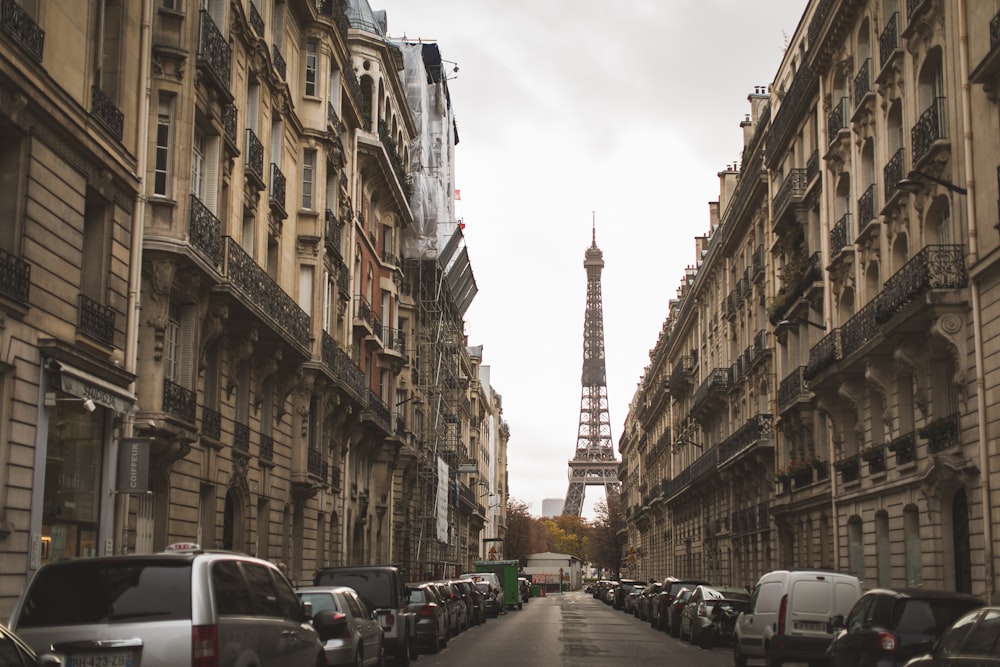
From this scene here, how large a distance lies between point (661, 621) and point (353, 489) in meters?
11.2

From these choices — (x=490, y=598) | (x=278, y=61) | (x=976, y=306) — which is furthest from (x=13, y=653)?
(x=490, y=598)

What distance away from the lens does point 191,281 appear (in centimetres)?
2356

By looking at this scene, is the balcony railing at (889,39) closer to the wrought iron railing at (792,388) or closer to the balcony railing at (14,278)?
the wrought iron railing at (792,388)

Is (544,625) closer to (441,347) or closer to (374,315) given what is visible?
(374,315)

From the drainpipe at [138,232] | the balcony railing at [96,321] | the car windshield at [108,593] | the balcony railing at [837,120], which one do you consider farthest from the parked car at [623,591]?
the car windshield at [108,593]

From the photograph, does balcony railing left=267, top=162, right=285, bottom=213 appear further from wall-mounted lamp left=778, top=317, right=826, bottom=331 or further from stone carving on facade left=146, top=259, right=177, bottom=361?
wall-mounted lamp left=778, top=317, right=826, bottom=331

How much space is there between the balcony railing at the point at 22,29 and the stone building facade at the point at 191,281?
39 mm

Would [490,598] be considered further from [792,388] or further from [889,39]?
[889,39]

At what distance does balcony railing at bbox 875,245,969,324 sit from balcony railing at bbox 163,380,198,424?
14.0 metres

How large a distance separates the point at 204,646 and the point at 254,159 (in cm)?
2041

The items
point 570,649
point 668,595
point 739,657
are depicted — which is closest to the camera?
point 739,657

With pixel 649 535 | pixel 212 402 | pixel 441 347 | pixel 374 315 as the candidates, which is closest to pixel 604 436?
pixel 649 535

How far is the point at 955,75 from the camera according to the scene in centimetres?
2475

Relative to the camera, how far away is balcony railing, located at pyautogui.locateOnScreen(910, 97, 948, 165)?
84.2 feet
